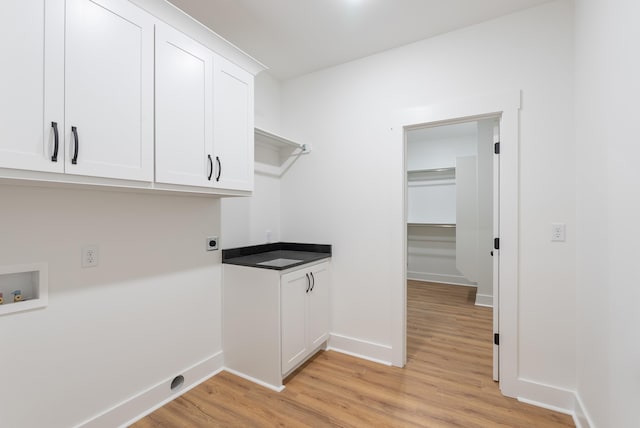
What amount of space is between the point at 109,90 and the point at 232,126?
30.2 inches

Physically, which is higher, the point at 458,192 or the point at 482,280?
the point at 458,192

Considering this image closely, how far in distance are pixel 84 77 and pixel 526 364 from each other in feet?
10.2

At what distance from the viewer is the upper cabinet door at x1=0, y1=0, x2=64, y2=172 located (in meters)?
1.05

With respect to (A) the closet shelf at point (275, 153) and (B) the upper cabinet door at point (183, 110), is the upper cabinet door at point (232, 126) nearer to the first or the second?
(B) the upper cabinet door at point (183, 110)

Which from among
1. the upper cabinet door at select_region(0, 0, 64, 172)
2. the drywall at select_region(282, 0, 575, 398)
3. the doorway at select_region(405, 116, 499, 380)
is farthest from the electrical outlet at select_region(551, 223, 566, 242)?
the upper cabinet door at select_region(0, 0, 64, 172)

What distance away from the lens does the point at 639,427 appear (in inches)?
41.3

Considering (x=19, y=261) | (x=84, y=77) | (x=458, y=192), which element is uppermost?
(x=84, y=77)

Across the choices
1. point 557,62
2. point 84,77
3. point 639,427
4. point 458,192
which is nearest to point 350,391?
point 639,427

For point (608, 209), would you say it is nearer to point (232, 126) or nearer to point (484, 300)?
point (232, 126)

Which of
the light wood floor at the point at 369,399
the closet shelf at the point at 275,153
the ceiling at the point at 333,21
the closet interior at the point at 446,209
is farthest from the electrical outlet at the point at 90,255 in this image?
the closet interior at the point at 446,209

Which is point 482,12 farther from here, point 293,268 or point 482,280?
point 482,280

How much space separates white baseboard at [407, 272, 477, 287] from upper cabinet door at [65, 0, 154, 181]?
16.7 feet

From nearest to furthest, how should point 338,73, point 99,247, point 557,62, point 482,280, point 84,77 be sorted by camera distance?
1. point 84,77
2. point 99,247
3. point 557,62
4. point 338,73
5. point 482,280

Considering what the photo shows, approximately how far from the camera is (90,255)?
1.63 m
